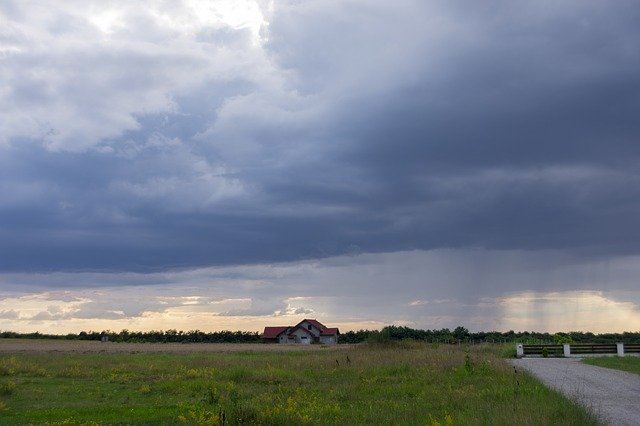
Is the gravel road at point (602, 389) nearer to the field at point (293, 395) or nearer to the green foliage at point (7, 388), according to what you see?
the field at point (293, 395)

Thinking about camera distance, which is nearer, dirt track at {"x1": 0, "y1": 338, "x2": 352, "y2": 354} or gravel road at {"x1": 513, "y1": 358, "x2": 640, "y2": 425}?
gravel road at {"x1": 513, "y1": 358, "x2": 640, "y2": 425}

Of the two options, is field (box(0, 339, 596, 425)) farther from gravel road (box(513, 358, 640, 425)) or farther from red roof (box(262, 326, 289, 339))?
red roof (box(262, 326, 289, 339))

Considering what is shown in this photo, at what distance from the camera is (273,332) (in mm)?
110938

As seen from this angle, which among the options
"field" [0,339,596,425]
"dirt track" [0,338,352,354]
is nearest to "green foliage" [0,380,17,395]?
"field" [0,339,596,425]

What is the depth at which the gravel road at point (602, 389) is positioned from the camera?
16609mm

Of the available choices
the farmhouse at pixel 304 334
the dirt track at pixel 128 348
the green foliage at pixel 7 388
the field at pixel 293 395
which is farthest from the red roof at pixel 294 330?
the green foliage at pixel 7 388

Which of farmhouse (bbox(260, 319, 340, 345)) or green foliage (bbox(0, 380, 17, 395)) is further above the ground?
farmhouse (bbox(260, 319, 340, 345))

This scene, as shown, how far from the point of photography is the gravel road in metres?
16.6

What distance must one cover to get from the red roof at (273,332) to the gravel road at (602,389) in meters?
79.1

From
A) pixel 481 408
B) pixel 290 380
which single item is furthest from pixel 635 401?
pixel 290 380

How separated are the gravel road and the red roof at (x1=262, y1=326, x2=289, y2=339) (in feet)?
259

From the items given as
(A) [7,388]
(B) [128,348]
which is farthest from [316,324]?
(A) [7,388]

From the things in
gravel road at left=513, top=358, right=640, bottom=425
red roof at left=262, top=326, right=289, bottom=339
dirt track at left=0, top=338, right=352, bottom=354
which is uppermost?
red roof at left=262, top=326, right=289, bottom=339

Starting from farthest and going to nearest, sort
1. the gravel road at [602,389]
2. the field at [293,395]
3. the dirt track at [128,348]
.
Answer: the dirt track at [128,348]
the gravel road at [602,389]
the field at [293,395]
